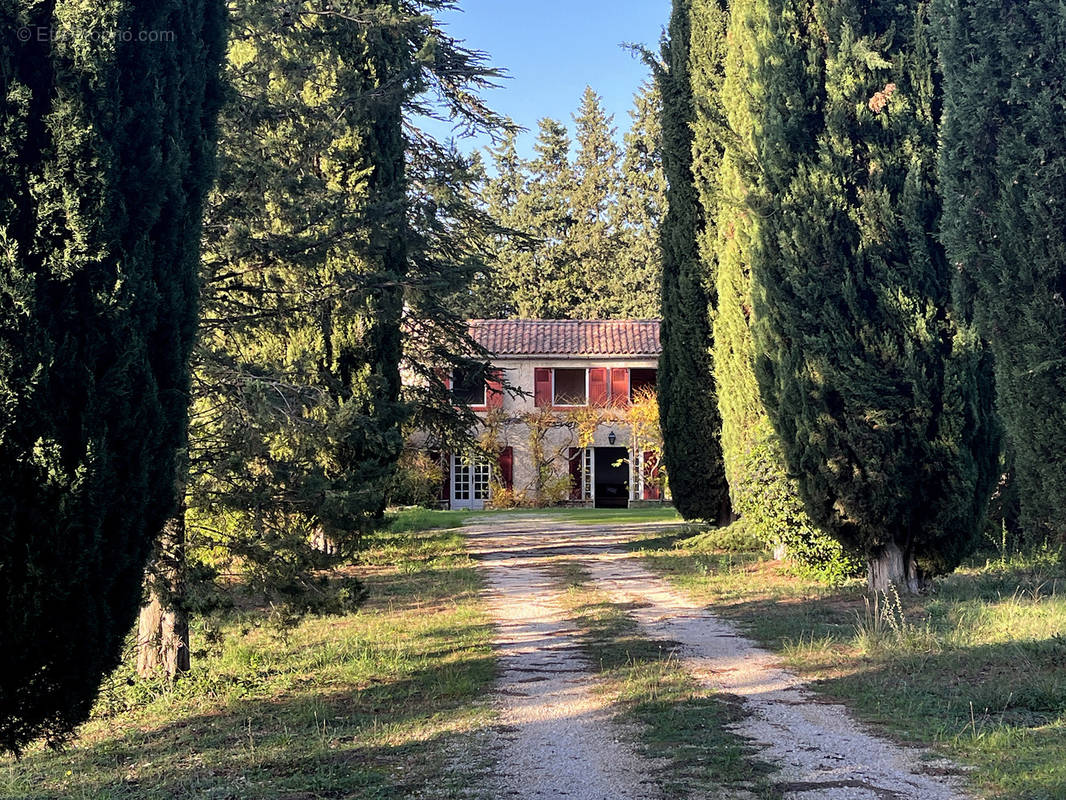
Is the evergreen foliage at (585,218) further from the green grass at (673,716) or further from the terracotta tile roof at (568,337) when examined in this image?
the green grass at (673,716)

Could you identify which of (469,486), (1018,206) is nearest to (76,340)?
(1018,206)

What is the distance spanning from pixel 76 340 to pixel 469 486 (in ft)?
86.4

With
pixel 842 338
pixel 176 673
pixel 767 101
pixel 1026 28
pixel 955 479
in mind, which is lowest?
pixel 176 673

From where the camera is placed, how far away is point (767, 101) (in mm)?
10055

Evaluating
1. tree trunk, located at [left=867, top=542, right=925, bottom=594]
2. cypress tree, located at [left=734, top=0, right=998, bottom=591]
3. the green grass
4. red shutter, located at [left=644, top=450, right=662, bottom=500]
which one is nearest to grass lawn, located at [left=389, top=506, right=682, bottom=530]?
red shutter, located at [left=644, top=450, right=662, bottom=500]

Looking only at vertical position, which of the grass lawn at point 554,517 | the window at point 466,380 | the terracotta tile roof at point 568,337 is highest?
the terracotta tile roof at point 568,337

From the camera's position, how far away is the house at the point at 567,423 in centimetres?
2964

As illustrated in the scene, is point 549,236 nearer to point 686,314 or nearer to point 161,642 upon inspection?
point 686,314

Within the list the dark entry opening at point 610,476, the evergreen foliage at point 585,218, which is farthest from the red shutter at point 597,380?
the evergreen foliage at point 585,218

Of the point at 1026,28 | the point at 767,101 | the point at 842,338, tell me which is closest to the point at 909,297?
the point at 842,338

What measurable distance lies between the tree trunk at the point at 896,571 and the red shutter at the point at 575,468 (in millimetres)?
20418

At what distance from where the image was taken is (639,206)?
161ft

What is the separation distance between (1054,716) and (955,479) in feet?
13.5

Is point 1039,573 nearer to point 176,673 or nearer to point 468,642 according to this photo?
point 468,642
